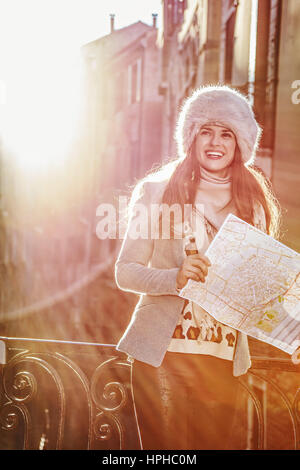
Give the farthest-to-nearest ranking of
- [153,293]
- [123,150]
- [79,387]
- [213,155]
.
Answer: [123,150] → [79,387] → [213,155] → [153,293]

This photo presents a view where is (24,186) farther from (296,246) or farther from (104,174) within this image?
(296,246)

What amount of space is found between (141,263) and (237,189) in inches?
20.5

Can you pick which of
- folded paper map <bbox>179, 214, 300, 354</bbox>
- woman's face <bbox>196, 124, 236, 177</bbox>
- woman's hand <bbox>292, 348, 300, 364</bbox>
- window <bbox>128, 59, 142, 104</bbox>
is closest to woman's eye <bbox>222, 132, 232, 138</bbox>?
woman's face <bbox>196, 124, 236, 177</bbox>

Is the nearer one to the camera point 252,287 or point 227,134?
point 252,287

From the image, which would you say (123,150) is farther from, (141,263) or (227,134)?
(141,263)

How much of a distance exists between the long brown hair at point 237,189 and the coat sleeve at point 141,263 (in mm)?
110

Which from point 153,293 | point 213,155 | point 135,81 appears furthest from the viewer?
point 135,81

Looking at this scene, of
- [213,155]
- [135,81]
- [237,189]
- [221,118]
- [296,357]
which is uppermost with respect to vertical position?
[135,81]

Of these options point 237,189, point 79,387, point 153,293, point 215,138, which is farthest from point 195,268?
point 79,387

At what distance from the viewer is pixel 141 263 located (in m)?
2.60

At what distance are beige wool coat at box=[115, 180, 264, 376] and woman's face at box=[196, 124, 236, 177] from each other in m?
0.21

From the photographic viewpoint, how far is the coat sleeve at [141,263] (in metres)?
→ 2.48

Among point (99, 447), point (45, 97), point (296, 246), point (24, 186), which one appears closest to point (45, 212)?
point (24, 186)

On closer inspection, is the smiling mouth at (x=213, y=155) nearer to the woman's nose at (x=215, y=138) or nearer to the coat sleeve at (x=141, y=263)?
the woman's nose at (x=215, y=138)
